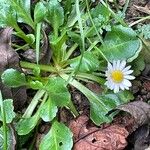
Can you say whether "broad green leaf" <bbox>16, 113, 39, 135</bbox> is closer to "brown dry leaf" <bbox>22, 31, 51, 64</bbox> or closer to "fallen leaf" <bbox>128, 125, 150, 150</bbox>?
"brown dry leaf" <bbox>22, 31, 51, 64</bbox>

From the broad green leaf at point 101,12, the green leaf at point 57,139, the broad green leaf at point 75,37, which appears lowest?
the green leaf at point 57,139

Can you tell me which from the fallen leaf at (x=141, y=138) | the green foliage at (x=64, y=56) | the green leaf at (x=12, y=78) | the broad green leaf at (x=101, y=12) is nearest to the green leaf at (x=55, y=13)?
the green foliage at (x=64, y=56)

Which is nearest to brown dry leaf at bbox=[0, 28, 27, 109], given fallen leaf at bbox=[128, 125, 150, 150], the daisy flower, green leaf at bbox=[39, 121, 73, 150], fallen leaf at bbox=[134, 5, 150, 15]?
green leaf at bbox=[39, 121, 73, 150]

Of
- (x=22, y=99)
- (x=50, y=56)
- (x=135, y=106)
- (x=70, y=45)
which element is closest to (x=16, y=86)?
(x=22, y=99)

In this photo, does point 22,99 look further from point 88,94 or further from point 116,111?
Result: point 116,111

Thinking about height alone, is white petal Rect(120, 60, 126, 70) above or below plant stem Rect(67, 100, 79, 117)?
above

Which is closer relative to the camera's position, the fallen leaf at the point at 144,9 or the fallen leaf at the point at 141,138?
the fallen leaf at the point at 141,138

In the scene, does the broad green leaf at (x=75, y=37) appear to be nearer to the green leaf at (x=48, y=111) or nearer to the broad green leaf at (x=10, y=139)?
the green leaf at (x=48, y=111)

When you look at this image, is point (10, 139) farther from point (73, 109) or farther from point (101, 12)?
point (101, 12)
